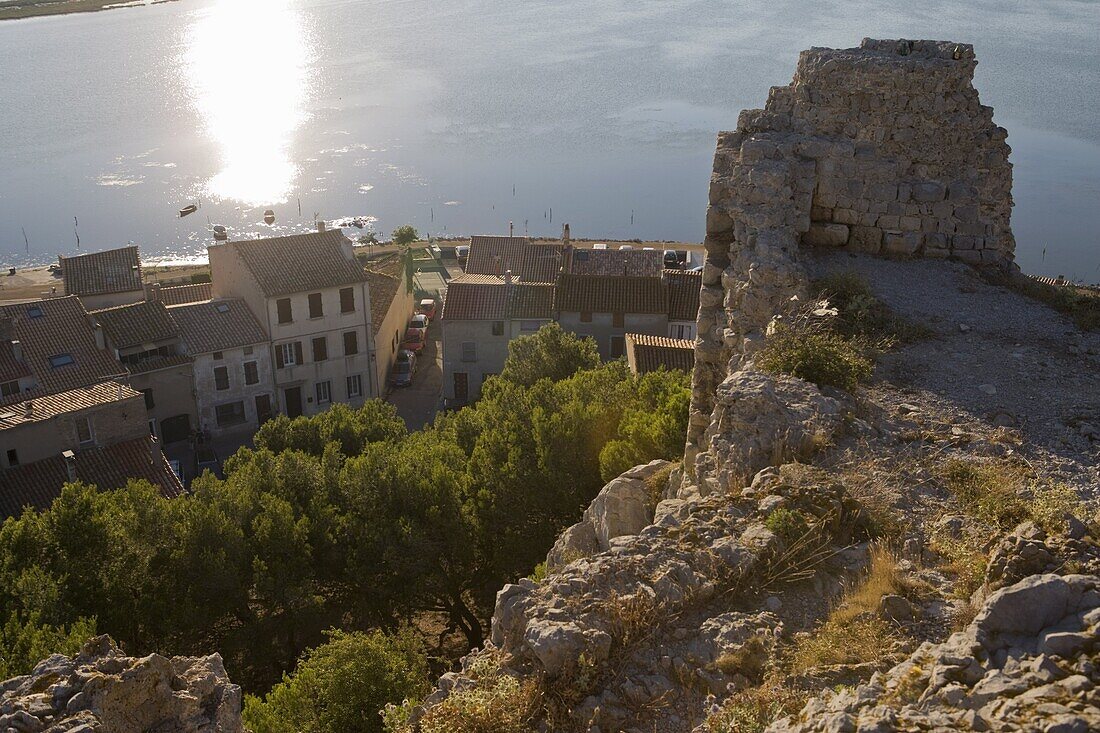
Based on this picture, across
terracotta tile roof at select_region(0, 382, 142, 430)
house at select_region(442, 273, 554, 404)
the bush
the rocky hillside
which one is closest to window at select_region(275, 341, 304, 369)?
house at select_region(442, 273, 554, 404)

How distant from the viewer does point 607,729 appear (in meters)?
6.04

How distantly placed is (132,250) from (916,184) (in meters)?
32.9

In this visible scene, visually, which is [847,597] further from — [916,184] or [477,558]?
[477,558]

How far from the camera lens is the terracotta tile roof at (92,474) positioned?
76.9 feet

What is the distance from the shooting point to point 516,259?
148 feet

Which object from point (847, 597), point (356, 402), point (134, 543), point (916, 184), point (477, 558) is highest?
point (916, 184)

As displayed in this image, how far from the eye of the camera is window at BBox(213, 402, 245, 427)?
34.3 meters

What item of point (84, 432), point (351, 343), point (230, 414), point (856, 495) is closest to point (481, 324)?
point (351, 343)

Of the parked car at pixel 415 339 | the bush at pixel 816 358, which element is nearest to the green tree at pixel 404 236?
the parked car at pixel 415 339

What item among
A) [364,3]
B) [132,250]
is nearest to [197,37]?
[364,3]

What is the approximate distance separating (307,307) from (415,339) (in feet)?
31.8

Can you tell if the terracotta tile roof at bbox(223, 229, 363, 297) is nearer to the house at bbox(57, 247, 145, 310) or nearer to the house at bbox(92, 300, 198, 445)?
the house at bbox(92, 300, 198, 445)

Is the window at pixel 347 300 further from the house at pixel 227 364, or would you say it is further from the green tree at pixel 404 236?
the green tree at pixel 404 236

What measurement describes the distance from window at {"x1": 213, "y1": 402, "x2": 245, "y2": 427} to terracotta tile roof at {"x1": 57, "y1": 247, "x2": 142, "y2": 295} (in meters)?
6.79
